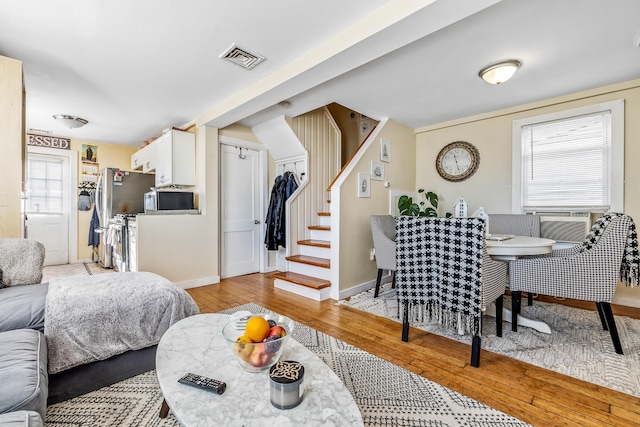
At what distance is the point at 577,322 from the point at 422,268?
160 centimetres

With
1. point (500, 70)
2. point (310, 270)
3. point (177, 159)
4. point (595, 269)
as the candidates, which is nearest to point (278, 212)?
point (310, 270)

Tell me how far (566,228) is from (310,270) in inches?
110

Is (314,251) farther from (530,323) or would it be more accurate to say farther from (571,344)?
(571,344)

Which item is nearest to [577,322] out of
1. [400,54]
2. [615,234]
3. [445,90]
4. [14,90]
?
[615,234]

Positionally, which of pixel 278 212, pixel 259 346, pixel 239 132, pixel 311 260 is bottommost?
pixel 311 260

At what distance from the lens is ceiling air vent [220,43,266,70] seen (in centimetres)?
225

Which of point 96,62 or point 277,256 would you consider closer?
point 96,62

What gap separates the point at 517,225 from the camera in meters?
3.04

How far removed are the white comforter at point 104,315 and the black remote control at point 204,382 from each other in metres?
0.80

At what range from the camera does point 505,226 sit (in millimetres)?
3090

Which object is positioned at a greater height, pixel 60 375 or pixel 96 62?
pixel 96 62

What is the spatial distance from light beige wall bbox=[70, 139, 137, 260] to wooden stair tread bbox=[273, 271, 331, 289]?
13.0 ft

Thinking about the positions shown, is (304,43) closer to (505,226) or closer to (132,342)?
(132,342)

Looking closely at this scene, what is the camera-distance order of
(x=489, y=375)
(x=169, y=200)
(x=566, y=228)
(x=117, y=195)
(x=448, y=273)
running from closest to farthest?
(x=489, y=375) → (x=448, y=273) → (x=566, y=228) → (x=169, y=200) → (x=117, y=195)
